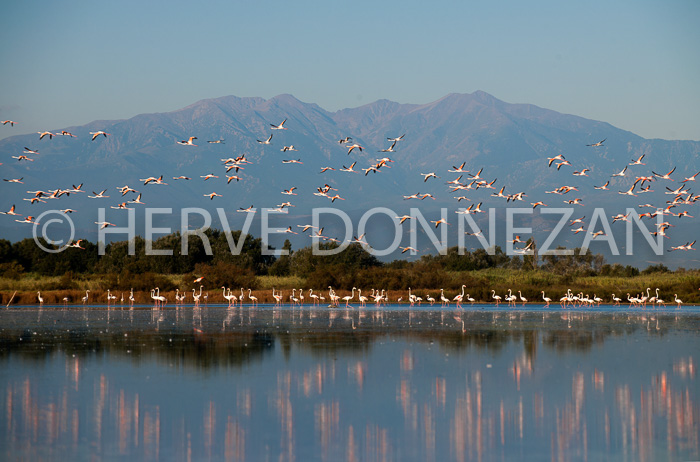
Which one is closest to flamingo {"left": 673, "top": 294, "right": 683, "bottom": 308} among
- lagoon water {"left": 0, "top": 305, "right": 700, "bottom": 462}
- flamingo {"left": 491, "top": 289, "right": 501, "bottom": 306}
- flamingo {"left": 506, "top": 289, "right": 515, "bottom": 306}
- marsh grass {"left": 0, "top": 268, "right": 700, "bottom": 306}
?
marsh grass {"left": 0, "top": 268, "right": 700, "bottom": 306}

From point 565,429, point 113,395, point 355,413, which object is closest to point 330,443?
point 355,413

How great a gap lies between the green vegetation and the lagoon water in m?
21.9

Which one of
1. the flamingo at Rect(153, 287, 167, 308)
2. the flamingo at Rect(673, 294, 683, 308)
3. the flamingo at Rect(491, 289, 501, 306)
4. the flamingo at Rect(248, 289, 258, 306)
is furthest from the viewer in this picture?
the flamingo at Rect(491, 289, 501, 306)

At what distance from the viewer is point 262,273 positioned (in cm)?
7019

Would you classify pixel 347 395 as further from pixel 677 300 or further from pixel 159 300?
pixel 677 300

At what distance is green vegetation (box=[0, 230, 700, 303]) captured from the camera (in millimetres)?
50000

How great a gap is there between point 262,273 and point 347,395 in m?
54.7

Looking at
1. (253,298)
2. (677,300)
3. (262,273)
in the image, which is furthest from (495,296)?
(262,273)

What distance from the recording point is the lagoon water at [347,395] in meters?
12.2

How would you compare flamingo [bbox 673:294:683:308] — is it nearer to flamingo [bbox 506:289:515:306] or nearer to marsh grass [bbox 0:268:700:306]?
marsh grass [bbox 0:268:700:306]

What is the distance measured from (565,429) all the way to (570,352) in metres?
9.41

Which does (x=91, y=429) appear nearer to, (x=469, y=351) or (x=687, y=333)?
(x=469, y=351)

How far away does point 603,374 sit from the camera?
723 inches

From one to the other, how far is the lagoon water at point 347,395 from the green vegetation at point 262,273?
21897 mm
